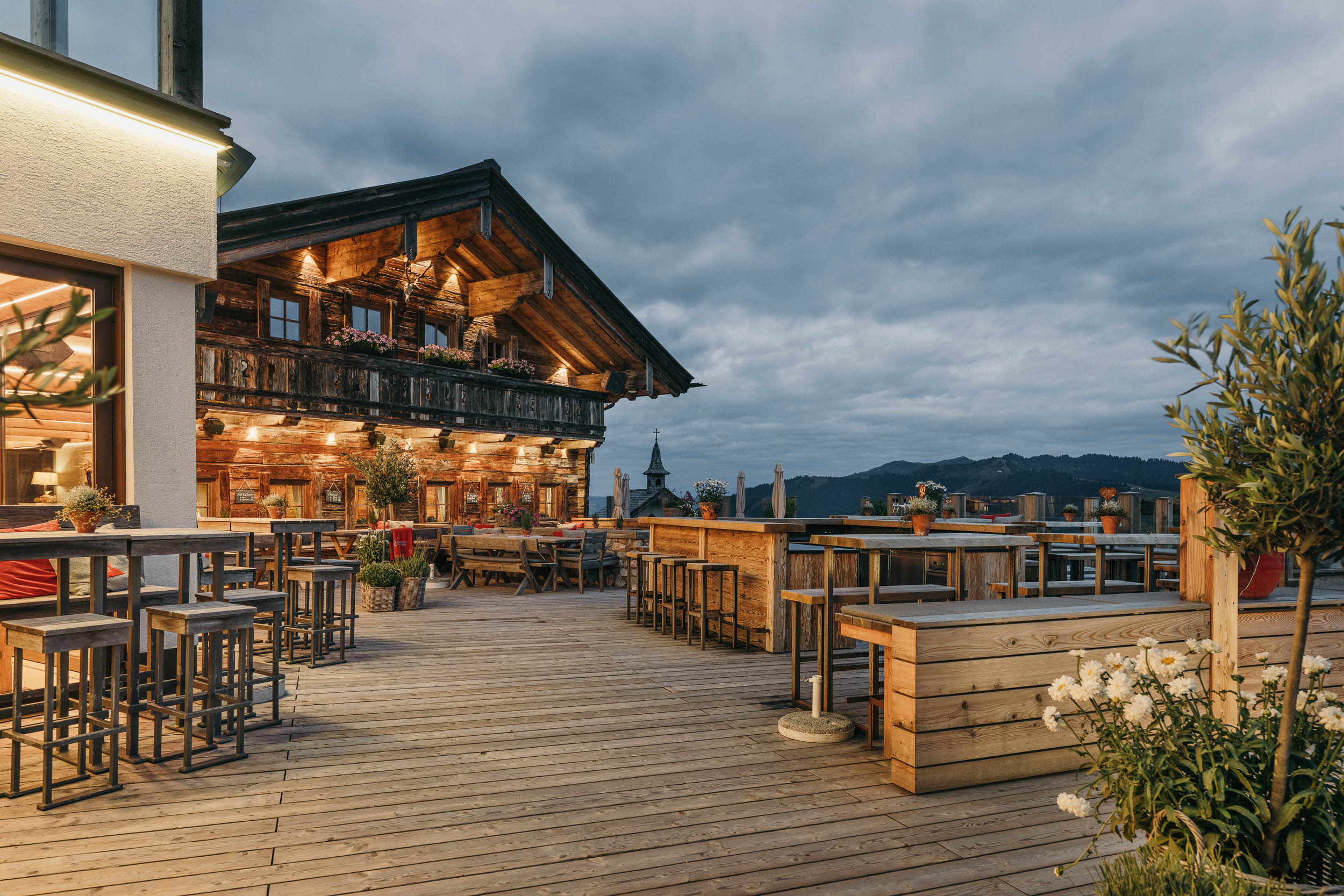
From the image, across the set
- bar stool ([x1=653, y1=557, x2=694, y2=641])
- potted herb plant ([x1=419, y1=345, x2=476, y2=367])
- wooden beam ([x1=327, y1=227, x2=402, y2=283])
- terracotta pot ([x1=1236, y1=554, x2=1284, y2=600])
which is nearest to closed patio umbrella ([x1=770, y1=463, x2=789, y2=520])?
bar stool ([x1=653, y1=557, x2=694, y2=641])

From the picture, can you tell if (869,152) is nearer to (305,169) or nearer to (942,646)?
(942,646)

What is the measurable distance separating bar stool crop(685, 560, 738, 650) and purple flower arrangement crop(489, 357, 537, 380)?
9000 millimetres

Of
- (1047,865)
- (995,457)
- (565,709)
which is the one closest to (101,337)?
(565,709)

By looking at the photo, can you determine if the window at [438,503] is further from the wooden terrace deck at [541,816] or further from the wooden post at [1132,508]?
the wooden post at [1132,508]

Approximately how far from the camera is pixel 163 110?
207 inches

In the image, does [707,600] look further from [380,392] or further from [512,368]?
[512,368]

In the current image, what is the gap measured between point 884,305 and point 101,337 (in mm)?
39646

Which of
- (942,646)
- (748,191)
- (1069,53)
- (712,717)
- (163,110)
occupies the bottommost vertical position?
(712,717)

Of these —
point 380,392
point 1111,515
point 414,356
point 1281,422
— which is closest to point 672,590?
point 1111,515

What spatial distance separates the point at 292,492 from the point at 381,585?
17.5 ft

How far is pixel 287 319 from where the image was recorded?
12945 millimetres

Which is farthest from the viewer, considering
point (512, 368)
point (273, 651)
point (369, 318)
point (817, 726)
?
point (512, 368)

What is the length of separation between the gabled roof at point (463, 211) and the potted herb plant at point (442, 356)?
2.24m

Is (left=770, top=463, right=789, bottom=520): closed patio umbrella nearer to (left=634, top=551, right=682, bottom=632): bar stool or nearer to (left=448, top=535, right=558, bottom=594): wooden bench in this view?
(left=448, top=535, right=558, bottom=594): wooden bench
